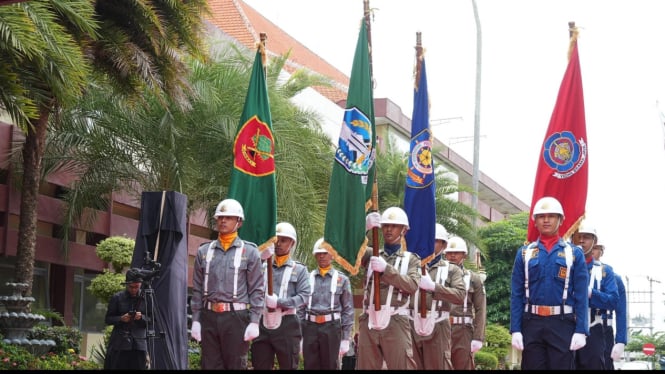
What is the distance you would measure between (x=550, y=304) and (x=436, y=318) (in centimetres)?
370

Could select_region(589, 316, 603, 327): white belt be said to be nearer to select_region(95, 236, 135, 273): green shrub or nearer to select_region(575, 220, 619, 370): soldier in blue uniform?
select_region(575, 220, 619, 370): soldier in blue uniform

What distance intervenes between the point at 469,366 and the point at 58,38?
7.19 metres

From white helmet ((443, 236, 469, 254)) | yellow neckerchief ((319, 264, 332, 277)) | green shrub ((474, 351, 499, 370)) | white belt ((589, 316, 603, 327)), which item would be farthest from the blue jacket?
green shrub ((474, 351, 499, 370))

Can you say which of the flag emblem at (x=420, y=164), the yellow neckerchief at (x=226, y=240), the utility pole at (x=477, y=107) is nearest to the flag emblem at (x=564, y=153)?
the flag emblem at (x=420, y=164)

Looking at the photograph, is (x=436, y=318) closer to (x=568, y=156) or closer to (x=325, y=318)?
(x=325, y=318)

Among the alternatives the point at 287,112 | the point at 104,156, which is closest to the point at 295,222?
the point at 287,112

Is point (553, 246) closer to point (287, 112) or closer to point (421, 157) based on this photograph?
point (421, 157)

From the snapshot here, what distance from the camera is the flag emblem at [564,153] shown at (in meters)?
13.7

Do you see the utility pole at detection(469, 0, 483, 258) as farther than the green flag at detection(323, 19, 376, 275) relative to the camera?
Yes

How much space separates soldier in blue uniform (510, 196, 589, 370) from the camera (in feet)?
33.6

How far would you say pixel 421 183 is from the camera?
46.3 feet

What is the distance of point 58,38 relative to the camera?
1529cm

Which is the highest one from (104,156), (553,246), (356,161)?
(104,156)

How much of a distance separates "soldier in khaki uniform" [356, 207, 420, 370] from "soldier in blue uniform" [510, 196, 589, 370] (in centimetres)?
121
